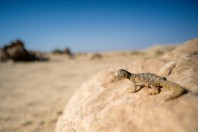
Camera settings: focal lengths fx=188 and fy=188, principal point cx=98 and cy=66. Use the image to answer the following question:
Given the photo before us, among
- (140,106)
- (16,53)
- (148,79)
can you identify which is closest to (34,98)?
(148,79)

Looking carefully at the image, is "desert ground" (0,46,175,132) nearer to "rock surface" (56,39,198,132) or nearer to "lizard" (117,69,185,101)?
"rock surface" (56,39,198,132)

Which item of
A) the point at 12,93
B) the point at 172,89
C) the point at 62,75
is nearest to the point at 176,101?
the point at 172,89

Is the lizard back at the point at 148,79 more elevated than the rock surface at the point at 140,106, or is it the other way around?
the lizard back at the point at 148,79

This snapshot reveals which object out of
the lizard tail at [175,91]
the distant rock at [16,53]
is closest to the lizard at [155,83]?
the lizard tail at [175,91]

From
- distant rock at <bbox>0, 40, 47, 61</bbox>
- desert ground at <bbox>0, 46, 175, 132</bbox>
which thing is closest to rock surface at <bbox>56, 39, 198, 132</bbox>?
desert ground at <bbox>0, 46, 175, 132</bbox>

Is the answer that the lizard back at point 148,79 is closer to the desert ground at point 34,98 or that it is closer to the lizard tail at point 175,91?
the lizard tail at point 175,91

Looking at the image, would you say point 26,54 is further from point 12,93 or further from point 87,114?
point 87,114
